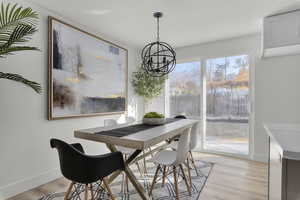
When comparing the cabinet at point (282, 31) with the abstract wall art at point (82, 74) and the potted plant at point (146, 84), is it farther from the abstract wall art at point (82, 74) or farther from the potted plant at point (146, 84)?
the abstract wall art at point (82, 74)

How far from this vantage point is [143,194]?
184 cm

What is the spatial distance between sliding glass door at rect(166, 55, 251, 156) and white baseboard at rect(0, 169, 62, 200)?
3.05 m

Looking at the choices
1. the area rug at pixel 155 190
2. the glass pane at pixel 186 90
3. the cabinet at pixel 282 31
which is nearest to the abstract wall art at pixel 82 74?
the area rug at pixel 155 190

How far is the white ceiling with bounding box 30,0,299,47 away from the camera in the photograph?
7.52 feet

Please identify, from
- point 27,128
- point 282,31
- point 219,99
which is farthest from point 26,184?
point 282,31

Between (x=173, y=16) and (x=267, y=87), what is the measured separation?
231 cm

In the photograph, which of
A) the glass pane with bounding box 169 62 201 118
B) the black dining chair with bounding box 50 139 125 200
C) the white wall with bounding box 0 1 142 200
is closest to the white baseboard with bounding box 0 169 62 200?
the white wall with bounding box 0 1 142 200

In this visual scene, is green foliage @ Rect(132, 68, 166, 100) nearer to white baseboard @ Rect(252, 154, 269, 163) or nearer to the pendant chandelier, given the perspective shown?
the pendant chandelier

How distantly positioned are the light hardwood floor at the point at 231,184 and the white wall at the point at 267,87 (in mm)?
605

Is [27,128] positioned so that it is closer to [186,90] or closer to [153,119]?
[153,119]

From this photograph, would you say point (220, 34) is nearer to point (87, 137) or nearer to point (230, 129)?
point (230, 129)

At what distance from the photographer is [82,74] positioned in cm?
292

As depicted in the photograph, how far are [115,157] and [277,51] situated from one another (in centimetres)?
326

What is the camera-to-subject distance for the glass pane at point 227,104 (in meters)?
3.60
